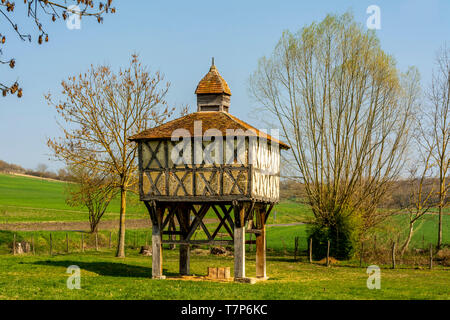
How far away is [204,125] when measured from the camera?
23.3 meters

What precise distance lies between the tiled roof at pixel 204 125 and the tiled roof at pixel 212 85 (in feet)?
3.15

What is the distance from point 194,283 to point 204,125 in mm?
6271

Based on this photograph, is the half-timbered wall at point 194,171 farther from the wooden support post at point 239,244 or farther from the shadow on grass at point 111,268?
the shadow on grass at point 111,268

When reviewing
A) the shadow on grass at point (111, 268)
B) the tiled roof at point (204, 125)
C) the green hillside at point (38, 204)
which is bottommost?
the shadow on grass at point (111, 268)

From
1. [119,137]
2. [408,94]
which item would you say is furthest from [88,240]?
[408,94]

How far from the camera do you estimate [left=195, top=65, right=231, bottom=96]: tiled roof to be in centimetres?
2511

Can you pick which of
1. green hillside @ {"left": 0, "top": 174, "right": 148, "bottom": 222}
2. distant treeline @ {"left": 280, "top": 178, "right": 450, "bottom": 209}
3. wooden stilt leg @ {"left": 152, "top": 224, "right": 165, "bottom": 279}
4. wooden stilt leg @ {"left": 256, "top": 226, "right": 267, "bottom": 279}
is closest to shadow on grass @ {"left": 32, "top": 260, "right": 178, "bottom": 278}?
wooden stilt leg @ {"left": 152, "top": 224, "right": 165, "bottom": 279}

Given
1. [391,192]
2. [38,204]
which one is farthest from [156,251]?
[38,204]

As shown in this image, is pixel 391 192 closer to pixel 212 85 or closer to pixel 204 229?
pixel 212 85

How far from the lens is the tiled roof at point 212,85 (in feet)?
82.4

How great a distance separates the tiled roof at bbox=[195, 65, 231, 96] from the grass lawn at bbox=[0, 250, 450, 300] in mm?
8240

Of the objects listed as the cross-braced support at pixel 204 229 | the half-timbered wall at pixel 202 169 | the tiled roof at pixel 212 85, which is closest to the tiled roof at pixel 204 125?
the half-timbered wall at pixel 202 169
